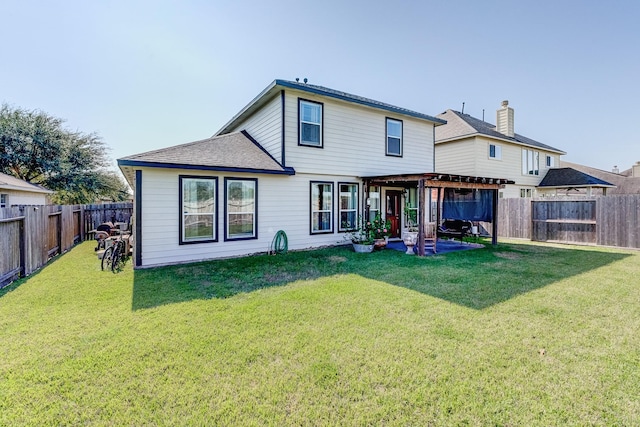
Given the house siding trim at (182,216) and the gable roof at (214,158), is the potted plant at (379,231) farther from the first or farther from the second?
the house siding trim at (182,216)

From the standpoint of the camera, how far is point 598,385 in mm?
2574

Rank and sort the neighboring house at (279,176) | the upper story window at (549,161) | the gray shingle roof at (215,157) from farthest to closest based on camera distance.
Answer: the upper story window at (549,161)
the neighboring house at (279,176)
the gray shingle roof at (215,157)

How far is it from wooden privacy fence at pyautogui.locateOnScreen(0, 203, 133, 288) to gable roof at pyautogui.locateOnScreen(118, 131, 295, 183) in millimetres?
2161

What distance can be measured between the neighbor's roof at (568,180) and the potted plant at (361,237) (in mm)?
14674

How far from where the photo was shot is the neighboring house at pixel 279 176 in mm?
7375

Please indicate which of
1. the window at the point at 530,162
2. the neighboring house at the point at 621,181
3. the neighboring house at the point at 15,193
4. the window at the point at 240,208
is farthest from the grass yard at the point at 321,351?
the neighboring house at the point at 621,181

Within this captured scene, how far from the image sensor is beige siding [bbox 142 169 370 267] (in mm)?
7211

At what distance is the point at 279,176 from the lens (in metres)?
8.92

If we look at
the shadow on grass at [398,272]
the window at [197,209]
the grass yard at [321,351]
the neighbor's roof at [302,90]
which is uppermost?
the neighbor's roof at [302,90]

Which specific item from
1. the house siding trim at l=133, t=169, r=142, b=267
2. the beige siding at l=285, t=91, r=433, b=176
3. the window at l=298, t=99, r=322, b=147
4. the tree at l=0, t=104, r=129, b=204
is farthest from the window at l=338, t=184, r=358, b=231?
the tree at l=0, t=104, r=129, b=204

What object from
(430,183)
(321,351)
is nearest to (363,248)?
(430,183)

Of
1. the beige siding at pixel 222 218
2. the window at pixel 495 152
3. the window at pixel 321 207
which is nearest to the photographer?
the beige siding at pixel 222 218

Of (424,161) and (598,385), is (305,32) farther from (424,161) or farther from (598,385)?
(598,385)

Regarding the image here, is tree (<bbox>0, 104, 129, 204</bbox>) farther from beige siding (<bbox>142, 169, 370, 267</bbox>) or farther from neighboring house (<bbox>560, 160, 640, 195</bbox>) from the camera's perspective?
neighboring house (<bbox>560, 160, 640, 195</bbox>)
